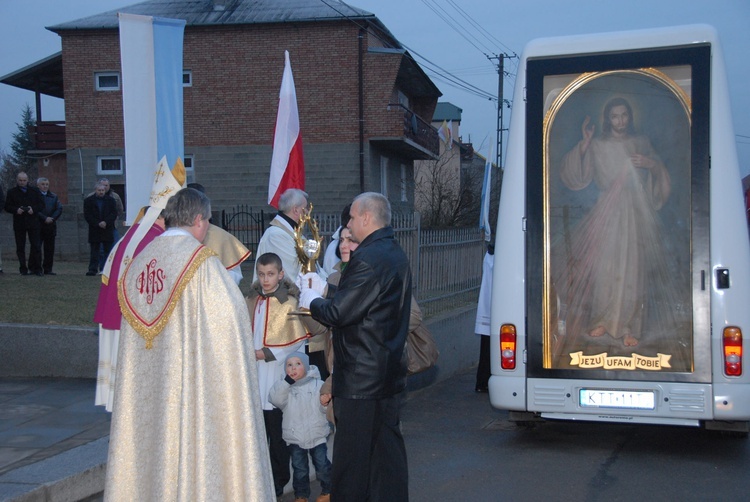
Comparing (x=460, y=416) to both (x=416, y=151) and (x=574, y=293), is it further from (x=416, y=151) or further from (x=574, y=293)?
(x=416, y=151)

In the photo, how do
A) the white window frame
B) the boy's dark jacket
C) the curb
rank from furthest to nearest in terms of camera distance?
the white window frame, the boy's dark jacket, the curb

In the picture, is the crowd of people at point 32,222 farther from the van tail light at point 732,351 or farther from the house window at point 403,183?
the house window at point 403,183

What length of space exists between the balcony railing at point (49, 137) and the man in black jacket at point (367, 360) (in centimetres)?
3003

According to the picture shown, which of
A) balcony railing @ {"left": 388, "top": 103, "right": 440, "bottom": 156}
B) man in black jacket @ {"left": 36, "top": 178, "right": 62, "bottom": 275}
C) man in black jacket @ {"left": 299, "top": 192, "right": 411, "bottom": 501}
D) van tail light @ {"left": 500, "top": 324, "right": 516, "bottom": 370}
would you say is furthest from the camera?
balcony railing @ {"left": 388, "top": 103, "right": 440, "bottom": 156}

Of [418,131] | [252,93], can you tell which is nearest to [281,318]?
[252,93]

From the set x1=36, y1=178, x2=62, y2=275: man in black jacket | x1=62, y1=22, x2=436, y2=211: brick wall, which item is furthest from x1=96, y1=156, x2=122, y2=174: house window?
x1=36, y1=178, x2=62, y2=275: man in black jacket

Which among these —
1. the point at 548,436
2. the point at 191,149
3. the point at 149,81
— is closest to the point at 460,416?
the point at 548,436

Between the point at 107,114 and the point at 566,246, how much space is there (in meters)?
24.7

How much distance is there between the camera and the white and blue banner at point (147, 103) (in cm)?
595

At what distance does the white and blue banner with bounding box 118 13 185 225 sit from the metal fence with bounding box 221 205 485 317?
3.20 metres

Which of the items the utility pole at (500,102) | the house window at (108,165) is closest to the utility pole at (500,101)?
the utility pole at (500,102)

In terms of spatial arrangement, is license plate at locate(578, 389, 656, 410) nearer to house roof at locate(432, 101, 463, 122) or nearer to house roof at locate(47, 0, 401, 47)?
house roof at locate(47, 0, 401, 47)

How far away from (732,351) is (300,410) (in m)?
3.19

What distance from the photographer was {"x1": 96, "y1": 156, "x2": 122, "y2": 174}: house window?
94.3 ft
